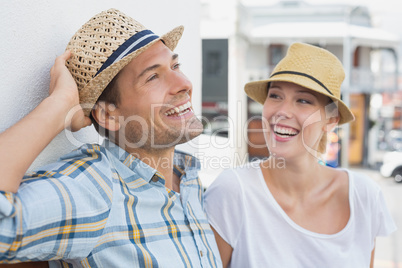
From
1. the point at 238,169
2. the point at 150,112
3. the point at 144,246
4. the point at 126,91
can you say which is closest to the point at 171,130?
the point at 150,112

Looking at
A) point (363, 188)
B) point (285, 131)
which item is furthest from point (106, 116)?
point (363, 188)

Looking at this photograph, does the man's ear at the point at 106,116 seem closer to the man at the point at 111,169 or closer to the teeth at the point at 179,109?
the man at the point at 111,169

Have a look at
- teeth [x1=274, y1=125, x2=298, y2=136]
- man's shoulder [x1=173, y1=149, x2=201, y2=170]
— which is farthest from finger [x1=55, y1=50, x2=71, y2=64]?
teeth [x1=274, y1=125, x2=298, y2=136]

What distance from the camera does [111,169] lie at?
56.8 inches

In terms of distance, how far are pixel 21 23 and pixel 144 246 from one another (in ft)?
3.15

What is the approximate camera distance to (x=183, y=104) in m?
1.68

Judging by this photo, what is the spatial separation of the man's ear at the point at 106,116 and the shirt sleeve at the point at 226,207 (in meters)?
0.70

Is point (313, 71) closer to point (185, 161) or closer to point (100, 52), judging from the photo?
point (185, 161)

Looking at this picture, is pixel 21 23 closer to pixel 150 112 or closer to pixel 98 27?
pixel 98 27

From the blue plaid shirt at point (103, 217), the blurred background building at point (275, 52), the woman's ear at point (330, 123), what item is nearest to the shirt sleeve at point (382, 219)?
the woman's ear at point (330, 123)

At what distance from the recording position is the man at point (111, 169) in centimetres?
107

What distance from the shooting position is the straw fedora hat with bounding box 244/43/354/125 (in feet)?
6.30

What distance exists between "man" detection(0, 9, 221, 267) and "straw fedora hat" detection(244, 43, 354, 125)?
638 millimetres

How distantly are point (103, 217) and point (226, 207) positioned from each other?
34.2 inches
